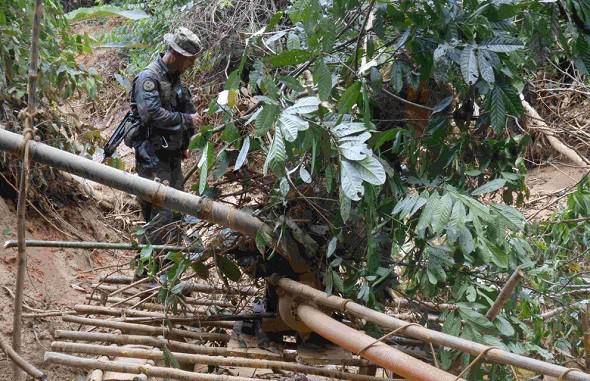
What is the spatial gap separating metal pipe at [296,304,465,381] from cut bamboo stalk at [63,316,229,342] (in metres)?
0.55

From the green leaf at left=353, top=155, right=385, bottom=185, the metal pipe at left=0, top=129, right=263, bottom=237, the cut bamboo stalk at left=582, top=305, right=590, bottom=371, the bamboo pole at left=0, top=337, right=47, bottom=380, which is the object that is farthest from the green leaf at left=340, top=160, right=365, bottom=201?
the cut bamboo stalk at left=582, top=305, right=590, bottom=371

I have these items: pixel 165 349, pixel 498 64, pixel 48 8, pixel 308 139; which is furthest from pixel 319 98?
pixel 48 8

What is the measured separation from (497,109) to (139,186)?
131 cm

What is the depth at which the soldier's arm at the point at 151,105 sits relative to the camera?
4.46 metres

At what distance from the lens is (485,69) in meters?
2.35

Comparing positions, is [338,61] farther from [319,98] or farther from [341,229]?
[341,229]

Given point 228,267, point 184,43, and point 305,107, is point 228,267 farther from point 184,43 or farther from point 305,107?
point 184,43

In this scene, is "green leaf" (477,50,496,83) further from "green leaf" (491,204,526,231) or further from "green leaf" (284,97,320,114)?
"green leaf" (284,97,320,114)

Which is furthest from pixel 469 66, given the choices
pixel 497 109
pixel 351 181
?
pixel 351 181

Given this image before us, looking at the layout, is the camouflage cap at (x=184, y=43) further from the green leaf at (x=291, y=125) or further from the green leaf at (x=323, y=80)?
the green leaf at (x=291, y=125)

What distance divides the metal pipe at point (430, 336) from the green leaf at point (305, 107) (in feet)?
2.16

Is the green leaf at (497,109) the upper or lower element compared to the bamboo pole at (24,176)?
lower

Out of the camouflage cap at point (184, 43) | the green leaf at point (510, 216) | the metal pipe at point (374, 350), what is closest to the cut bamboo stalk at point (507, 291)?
the green leaf at point (510, 216)

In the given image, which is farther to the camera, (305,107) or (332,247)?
(332,247)
